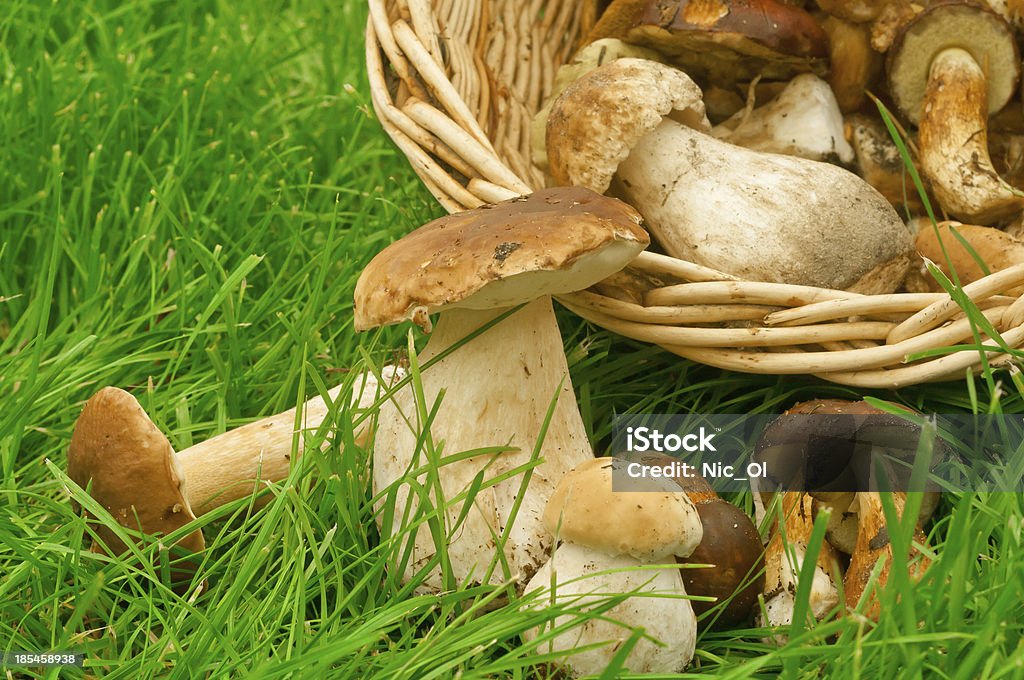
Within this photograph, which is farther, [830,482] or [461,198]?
[461,198]

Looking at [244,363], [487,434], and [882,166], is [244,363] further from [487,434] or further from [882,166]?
[882,166]

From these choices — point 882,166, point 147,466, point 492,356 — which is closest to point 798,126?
Result: point 882,166

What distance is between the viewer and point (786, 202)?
180 cm

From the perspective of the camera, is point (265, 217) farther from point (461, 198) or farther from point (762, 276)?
point (762, 276)

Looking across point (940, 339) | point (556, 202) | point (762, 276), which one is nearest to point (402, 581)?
point (556, 202)

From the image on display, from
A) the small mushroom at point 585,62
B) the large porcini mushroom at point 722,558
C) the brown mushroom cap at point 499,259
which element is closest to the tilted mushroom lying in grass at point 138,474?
the brown mushroom cap at point 499,259

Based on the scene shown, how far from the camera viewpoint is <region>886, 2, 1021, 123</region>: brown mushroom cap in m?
1.96

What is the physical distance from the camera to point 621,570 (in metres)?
1.28

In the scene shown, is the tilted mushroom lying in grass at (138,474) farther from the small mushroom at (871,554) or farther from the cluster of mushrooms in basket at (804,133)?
the small mushroom at (871,554)

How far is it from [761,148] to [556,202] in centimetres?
74

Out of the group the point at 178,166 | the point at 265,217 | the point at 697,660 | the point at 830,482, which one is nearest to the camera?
the point at 697,660

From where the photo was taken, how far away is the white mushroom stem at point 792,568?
55.9 inches

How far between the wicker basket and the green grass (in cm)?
16

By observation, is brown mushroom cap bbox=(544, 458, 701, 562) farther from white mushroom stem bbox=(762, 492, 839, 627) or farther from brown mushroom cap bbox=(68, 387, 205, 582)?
brown mushroom cap bbox=(68, 387, 205, 582)
